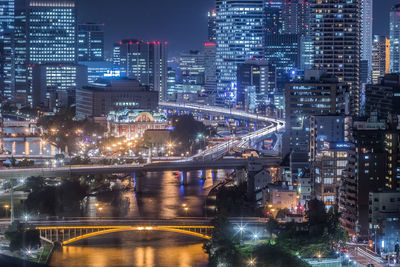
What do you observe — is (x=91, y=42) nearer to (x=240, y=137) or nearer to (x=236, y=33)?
(x=236, y=33)

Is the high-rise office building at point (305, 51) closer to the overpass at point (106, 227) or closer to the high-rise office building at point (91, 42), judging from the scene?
the high-rise office building at point (91, 42)

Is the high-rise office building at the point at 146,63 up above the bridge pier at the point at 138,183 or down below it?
above

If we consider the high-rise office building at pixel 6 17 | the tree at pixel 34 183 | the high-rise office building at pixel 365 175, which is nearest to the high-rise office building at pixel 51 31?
the high-rise office building at pixel 6 17

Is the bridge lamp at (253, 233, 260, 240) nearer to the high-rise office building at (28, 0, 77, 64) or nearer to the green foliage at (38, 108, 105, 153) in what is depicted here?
the green foliage at (38, 108, 105, 153)

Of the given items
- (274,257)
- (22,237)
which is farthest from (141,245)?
(274,257)

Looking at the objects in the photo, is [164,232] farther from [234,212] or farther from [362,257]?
[362,257]

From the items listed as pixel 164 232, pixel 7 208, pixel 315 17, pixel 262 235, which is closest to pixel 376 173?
pixel 262 235

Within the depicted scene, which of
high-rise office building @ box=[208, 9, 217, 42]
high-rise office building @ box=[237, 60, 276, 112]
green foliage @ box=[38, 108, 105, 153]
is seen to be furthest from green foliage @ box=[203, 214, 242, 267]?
high-rise office building @ box=[208, 9, 217, 42]
